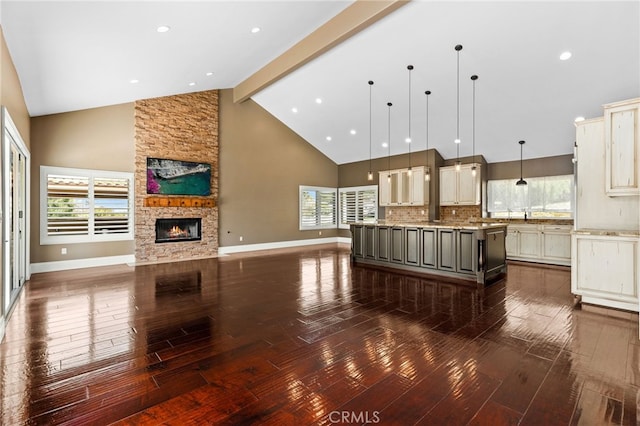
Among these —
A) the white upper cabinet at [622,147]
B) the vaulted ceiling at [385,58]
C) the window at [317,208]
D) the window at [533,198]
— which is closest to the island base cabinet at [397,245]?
the vaulted ceiling at [385,58]

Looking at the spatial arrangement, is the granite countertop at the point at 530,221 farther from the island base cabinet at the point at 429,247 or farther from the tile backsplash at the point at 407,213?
the island base cabinet at the point at 429,247

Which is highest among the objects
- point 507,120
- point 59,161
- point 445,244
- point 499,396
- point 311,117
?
point 311,117

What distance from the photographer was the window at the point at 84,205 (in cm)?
622

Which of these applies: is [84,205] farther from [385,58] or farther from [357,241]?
[385,58]

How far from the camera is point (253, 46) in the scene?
5.71 metres

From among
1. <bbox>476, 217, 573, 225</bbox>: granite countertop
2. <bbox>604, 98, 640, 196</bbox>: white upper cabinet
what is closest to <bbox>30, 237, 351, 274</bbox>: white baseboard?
<bbox>476, 217, 573, 225</bbox>: granite countertop

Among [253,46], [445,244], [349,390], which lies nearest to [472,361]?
[349,390]

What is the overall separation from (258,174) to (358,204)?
12.3ft

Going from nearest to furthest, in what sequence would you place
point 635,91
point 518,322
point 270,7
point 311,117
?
1. point 518,322
2. point 270,7
3. point 635,91
4. point 311,117

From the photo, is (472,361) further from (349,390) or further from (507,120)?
(507,120)

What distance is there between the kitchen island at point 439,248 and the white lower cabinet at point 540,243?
172cm

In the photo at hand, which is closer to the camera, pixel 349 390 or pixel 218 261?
pixel 349 390

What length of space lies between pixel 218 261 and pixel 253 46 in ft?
15.5

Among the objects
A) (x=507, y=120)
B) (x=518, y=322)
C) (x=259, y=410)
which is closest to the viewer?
(x=259, y=410)
